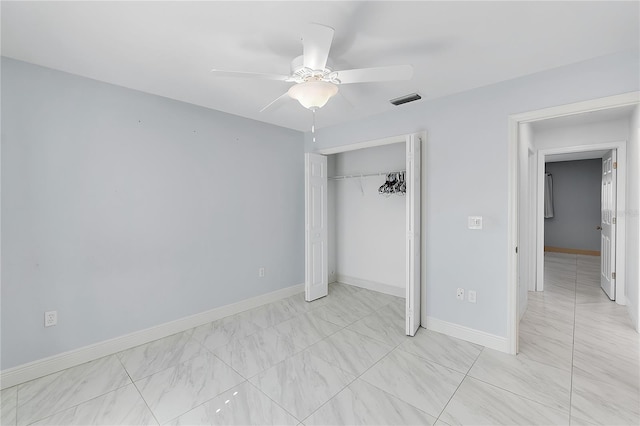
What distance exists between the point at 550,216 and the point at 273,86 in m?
7.88

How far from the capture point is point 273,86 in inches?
105

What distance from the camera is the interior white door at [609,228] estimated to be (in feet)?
12.3

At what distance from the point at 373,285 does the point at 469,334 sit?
5.73 feet

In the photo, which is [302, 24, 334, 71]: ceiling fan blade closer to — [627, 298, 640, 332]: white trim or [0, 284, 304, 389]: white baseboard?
[0, 284, 304, 389]: white baseboard

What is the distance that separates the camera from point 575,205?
7.12m

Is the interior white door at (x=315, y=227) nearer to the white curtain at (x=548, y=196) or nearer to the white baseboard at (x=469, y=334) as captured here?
the white baseboard at (x=469, y=334)

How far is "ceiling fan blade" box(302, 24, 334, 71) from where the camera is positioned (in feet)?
4.62

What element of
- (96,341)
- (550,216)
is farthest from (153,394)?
(550,216)

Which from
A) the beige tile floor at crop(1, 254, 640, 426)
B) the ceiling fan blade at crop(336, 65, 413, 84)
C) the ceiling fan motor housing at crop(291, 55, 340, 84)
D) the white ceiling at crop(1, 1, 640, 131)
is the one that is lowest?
the beige tile floor at crop(1, 254, 640, 426)

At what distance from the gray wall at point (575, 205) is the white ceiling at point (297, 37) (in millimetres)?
6454

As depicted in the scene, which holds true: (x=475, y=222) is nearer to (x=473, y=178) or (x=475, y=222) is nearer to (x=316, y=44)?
(x=473, y=178)

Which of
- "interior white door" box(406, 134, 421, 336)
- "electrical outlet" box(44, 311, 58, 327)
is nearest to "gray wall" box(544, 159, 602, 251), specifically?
"interior white door" box(406, 134, 421, 336)

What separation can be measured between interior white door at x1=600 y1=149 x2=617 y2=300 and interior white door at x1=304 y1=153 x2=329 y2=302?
3.77 metres

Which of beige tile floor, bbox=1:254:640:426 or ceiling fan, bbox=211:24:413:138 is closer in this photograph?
ceiling fan, bbox=211:24:413:138
